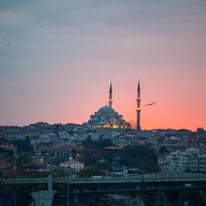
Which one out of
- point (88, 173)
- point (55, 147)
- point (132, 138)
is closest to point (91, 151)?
point (55, 147)

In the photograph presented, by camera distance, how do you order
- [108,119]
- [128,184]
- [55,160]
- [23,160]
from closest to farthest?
[128,184], [23,160], [55,160], [108,119]

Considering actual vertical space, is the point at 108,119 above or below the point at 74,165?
above

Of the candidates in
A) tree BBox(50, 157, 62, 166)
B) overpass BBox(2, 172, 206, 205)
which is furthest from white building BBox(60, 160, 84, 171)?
overpass BBox(2, 172, 206, 205)

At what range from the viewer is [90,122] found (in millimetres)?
147000

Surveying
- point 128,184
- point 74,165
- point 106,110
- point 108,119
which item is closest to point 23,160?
point 74,165

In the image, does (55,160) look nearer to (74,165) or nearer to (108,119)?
(74,165)

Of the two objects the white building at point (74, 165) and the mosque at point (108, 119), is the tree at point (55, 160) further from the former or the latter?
the mosque at point (108, 119)

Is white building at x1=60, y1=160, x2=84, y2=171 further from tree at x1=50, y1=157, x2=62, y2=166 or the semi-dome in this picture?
the semi-dome

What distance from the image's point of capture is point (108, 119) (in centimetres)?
14588

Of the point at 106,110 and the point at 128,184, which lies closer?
the point at 128,184

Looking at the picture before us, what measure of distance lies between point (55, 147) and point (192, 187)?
5968cm

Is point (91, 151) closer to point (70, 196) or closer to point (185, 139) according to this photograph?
point (185, 139)

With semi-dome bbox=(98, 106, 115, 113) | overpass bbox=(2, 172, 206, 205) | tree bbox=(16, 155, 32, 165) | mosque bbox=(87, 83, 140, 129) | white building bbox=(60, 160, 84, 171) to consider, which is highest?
semi-dome bbox=(98, 106, 115, 113)

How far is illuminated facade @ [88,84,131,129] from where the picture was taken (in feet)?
471
